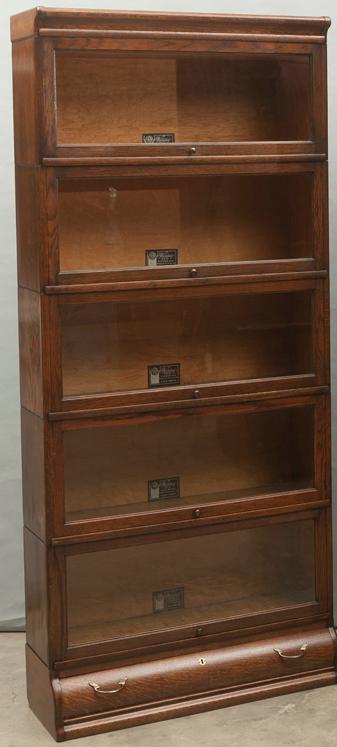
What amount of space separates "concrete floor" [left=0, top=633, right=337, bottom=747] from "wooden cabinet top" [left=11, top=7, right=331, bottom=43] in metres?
1.94

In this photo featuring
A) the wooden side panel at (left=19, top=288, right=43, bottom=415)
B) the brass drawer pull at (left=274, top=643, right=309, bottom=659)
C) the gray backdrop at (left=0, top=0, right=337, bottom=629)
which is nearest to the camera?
the wooden side panel at (left=19, top=288, right=43, bottom=415)

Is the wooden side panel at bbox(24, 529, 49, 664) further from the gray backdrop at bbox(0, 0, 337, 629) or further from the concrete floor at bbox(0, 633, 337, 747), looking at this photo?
the gray backdrop at bbox(0, 0, 337, 629)

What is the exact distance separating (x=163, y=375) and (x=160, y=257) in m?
0.35

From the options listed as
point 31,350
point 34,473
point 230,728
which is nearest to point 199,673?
point 230,728

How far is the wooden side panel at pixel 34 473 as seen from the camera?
343 centimetres

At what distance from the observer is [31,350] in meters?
3.47

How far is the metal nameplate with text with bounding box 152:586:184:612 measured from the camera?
371cm

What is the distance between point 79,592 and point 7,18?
191 cm

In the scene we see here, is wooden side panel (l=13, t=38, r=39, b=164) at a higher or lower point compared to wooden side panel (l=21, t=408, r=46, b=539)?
higher

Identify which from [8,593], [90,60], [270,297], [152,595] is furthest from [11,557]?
[90,60]

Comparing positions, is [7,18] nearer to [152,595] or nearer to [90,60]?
[90,60]

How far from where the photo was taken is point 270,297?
3754 millimetres

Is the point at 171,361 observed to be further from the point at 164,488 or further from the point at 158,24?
the point at 158,24

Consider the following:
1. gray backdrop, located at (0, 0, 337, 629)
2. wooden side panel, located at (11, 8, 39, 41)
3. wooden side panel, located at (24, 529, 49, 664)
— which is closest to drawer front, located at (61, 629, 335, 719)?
wooden side panel, located at (24, 529, 49, 664)
